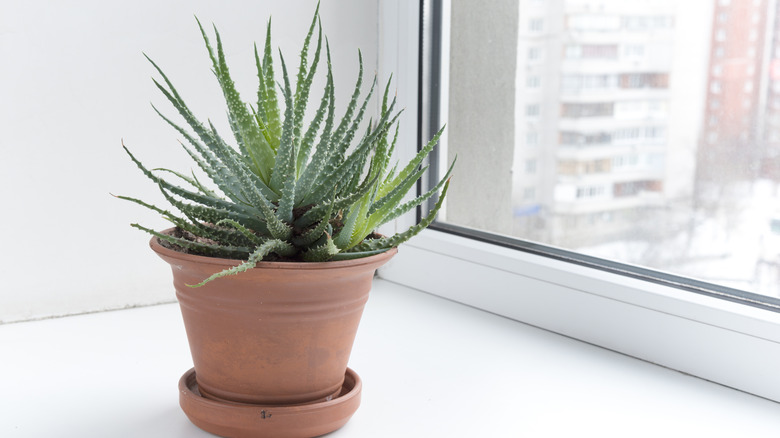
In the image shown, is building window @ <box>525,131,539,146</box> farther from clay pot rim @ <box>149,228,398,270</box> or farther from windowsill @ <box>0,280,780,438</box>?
clay pot rim @ <box>149,228,398,270</box>

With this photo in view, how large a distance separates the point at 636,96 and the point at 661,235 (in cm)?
20

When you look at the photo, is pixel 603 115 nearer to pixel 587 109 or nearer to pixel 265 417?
pixel 587 109

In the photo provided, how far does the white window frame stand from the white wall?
280mm

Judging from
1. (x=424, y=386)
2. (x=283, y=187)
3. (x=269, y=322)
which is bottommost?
(x=424, y=386)

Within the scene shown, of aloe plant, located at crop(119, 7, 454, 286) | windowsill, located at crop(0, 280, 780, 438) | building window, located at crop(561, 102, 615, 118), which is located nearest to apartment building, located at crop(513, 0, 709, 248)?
building window, located at crop(561, 102, 615, 118)

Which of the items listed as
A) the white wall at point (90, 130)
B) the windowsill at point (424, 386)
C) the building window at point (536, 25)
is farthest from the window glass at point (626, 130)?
the white wall at point (90, 130)

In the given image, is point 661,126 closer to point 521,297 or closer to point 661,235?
point 661,235

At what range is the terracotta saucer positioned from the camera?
24.5 inches

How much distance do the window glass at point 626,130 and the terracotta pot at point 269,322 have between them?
1.54 feet

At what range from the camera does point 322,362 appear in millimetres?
646

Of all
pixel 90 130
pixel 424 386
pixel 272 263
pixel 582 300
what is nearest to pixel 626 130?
pixel 582 300

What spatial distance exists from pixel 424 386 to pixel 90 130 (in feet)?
2.02

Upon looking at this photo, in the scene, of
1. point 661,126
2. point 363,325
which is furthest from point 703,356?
point 363,325

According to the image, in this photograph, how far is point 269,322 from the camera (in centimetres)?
62
